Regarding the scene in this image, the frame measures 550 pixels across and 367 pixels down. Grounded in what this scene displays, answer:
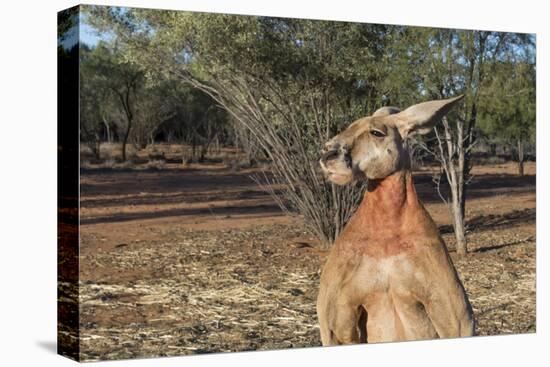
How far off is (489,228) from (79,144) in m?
4.16

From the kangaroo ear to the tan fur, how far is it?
129 mm

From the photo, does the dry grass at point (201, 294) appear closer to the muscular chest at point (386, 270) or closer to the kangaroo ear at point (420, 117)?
the muscular chest at point (386, 270)

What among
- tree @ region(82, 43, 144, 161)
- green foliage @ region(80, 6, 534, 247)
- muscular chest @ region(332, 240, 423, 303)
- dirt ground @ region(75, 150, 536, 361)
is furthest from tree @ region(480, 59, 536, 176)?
tree @ region(82, 43, 144, 161)

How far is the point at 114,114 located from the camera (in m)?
7.43

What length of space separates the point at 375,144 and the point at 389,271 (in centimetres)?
100

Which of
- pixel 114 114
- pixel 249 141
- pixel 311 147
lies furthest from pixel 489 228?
pixel 114 114

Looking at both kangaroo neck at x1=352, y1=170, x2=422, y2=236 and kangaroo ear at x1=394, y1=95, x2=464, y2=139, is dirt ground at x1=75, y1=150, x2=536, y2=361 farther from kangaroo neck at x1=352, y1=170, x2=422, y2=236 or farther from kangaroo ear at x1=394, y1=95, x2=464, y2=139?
kangaroo neck at x1=352, y1=170, x2=422, y2=236

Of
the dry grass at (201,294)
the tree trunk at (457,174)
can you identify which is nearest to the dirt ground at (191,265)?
the dry grass at (201,294)

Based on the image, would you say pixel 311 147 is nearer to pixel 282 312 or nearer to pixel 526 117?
pixel 282 312

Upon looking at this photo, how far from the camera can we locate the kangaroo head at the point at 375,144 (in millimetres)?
7468

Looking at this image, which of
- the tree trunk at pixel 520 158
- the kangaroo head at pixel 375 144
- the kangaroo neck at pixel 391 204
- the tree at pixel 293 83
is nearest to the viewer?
the kangaroo neck at pixel 391 204

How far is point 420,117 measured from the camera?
7.89 metres

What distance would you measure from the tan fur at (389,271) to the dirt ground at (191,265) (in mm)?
654

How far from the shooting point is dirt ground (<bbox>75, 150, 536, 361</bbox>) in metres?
7.38
